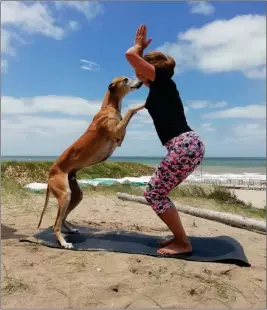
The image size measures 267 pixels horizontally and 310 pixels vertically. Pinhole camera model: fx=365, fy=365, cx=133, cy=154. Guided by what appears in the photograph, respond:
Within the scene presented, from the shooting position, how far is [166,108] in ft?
13.4

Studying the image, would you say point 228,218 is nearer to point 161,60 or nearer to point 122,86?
point 122,86

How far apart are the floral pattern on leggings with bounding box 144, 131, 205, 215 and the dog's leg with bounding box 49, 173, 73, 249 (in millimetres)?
1122

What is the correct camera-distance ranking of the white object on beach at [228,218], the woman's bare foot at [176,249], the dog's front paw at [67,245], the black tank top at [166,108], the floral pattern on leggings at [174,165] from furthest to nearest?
the white object on beach at [228,218] < the dog's front paw at [67,245] < the woman's bare foot at [176,249] < the black tank top at [166,108] < the floral pattern on leggings at [174,165]

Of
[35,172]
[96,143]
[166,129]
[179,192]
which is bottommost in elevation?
[179,192]

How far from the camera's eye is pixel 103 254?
4094 millimetres

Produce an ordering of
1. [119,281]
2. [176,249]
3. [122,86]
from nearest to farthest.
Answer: [119,281], [176,249], [122,86]

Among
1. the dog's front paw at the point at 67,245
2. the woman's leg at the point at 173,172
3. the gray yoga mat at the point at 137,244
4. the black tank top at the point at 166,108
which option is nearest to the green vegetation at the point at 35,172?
the gray yoga mat at the point at 137,244

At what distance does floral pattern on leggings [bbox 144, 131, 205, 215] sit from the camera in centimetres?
397

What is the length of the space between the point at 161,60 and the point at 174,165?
3.97ft

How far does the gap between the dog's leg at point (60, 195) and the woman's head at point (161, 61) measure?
1856 millimetres

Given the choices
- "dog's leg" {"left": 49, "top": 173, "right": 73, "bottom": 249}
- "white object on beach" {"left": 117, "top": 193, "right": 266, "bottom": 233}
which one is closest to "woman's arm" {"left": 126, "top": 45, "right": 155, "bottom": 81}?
"dog's leg" {"left": 49, "top": 173, "right": 73, "bottom": 249}

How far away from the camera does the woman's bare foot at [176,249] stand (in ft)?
13.8

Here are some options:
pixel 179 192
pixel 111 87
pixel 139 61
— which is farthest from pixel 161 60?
pixel 179 192

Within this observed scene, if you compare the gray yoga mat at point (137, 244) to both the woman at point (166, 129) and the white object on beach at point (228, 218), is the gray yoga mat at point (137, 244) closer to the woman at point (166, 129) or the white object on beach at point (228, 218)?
the woman at point (166, 129)
